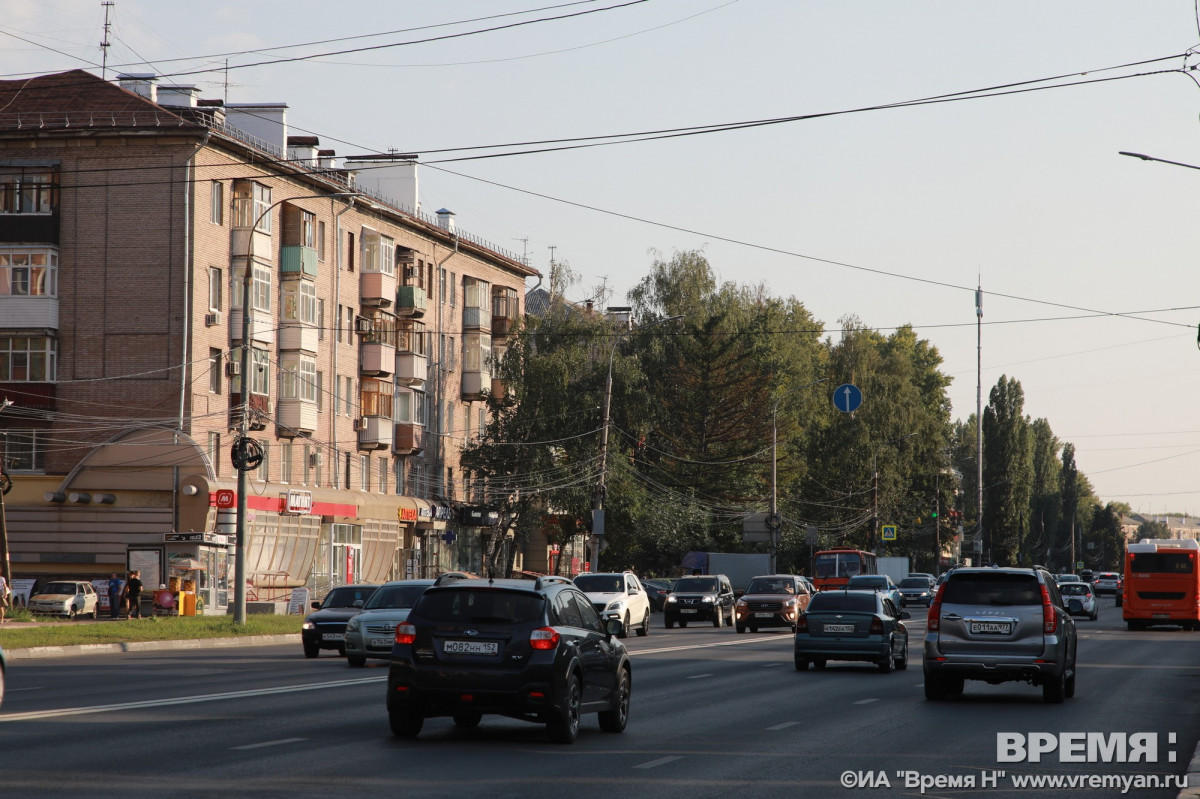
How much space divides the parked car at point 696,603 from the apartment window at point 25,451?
21.2 metres

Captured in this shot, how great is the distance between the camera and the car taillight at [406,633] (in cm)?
Answer: 1427

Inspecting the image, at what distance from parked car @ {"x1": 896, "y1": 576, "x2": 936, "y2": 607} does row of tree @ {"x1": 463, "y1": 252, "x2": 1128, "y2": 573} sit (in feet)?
17.1

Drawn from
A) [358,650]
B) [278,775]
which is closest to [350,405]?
[358,650]

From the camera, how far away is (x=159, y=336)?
168 feet

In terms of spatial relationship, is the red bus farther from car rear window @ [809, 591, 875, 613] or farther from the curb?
car rear window @ [809, 591, 875, 613]

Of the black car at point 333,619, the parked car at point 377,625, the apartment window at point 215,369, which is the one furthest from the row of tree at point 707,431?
the parked car at point 377,625

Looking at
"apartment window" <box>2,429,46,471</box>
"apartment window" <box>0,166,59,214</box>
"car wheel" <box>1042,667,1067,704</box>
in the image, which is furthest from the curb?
"apartment window" <box>0,166,59,214</box>

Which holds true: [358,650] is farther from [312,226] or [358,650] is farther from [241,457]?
[312,226]

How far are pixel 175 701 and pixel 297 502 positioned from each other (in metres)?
37.8

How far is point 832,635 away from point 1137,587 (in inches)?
1053

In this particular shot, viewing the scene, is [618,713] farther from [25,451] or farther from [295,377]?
[295,377]

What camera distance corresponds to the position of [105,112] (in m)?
52.5

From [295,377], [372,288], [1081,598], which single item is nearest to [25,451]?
[295,377]

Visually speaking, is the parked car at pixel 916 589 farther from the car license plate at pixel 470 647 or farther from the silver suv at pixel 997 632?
the car license plate at pixel 470 647
